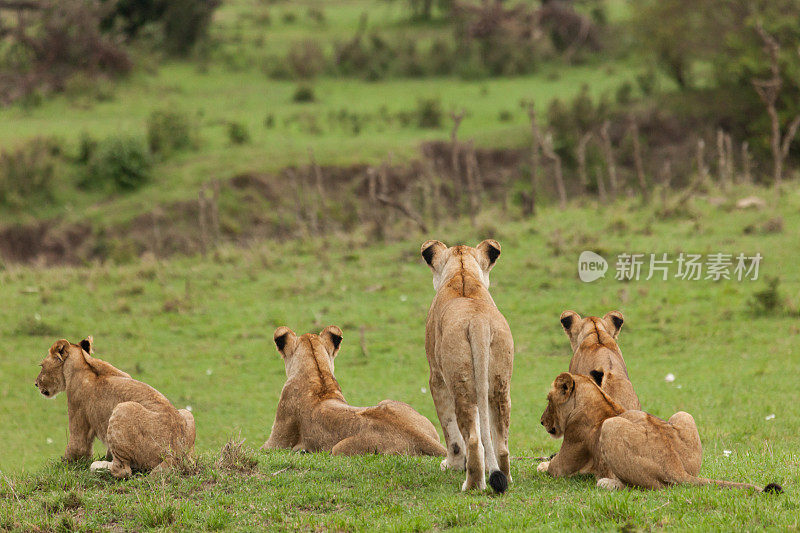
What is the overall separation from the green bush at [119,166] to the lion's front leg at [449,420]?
2917cm

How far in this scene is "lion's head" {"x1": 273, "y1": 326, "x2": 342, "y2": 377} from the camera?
11.3 metres

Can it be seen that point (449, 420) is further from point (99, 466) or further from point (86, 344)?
point (86, 344)

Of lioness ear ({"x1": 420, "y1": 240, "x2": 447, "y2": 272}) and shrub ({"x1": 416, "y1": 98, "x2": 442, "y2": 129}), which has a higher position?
shrub ({"x1": 416, "y1": 98, "x2": 442, "y2": 129})

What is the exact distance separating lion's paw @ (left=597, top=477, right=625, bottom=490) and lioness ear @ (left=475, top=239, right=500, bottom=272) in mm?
2407

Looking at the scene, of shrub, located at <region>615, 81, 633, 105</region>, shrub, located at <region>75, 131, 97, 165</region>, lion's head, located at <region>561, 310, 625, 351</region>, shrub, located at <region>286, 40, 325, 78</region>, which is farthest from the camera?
shrub, located at <region>286, 40, 325, 78</region>

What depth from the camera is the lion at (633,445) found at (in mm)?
8383

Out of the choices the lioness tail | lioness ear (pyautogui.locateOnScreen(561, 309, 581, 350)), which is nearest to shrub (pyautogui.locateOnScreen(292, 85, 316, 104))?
lioness ear (pyautogui.locateOnScreen(561, 309, 581, 350))

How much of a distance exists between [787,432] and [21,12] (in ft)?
146

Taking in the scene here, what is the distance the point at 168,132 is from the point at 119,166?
3.31 meters

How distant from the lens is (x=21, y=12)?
4778cm

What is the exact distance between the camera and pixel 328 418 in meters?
10.6

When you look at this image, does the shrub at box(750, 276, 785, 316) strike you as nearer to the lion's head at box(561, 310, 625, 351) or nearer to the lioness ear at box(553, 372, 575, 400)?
the lion's head at box(561, 310, 625, 351)

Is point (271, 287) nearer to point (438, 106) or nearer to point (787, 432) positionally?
point (787, 432)

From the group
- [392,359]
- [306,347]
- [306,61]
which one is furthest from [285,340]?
[306,61]
